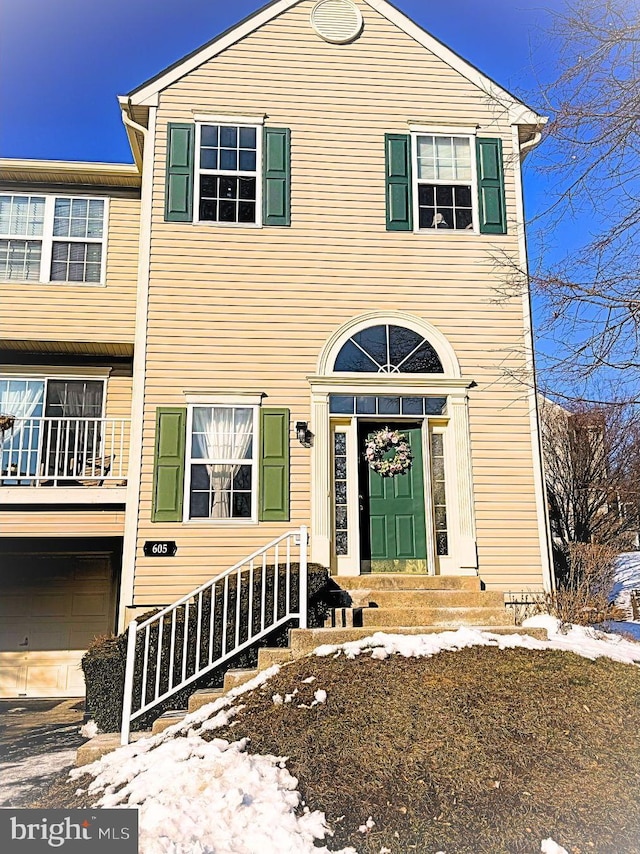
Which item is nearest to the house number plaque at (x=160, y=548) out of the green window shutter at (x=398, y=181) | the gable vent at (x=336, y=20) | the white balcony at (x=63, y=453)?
the white balcony at (x=63, y=453)

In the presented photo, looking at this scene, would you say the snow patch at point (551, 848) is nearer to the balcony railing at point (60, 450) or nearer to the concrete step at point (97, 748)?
the concrete step at point (97, 748)

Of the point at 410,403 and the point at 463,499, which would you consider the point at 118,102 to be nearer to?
the point at 410,403

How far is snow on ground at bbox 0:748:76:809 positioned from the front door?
3389mm

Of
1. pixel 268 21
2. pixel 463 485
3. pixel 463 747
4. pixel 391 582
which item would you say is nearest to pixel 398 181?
pixel 268 21

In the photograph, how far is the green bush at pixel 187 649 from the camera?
5.58 meters

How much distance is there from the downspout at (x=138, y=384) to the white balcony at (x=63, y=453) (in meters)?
0.43

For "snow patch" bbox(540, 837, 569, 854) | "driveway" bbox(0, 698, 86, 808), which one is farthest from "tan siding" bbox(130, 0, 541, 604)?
"snow patch" bbox(540, 837, 569, 854)

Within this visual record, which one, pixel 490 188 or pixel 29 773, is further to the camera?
pixel 490 188

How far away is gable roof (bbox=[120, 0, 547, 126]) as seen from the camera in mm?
8172

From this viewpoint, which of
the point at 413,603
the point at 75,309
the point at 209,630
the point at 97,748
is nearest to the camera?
the point at 97,748

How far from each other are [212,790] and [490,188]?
6.95 m

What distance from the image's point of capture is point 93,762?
4836 mm

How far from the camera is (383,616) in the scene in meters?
6.32

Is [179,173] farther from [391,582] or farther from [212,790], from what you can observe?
[212,790]
